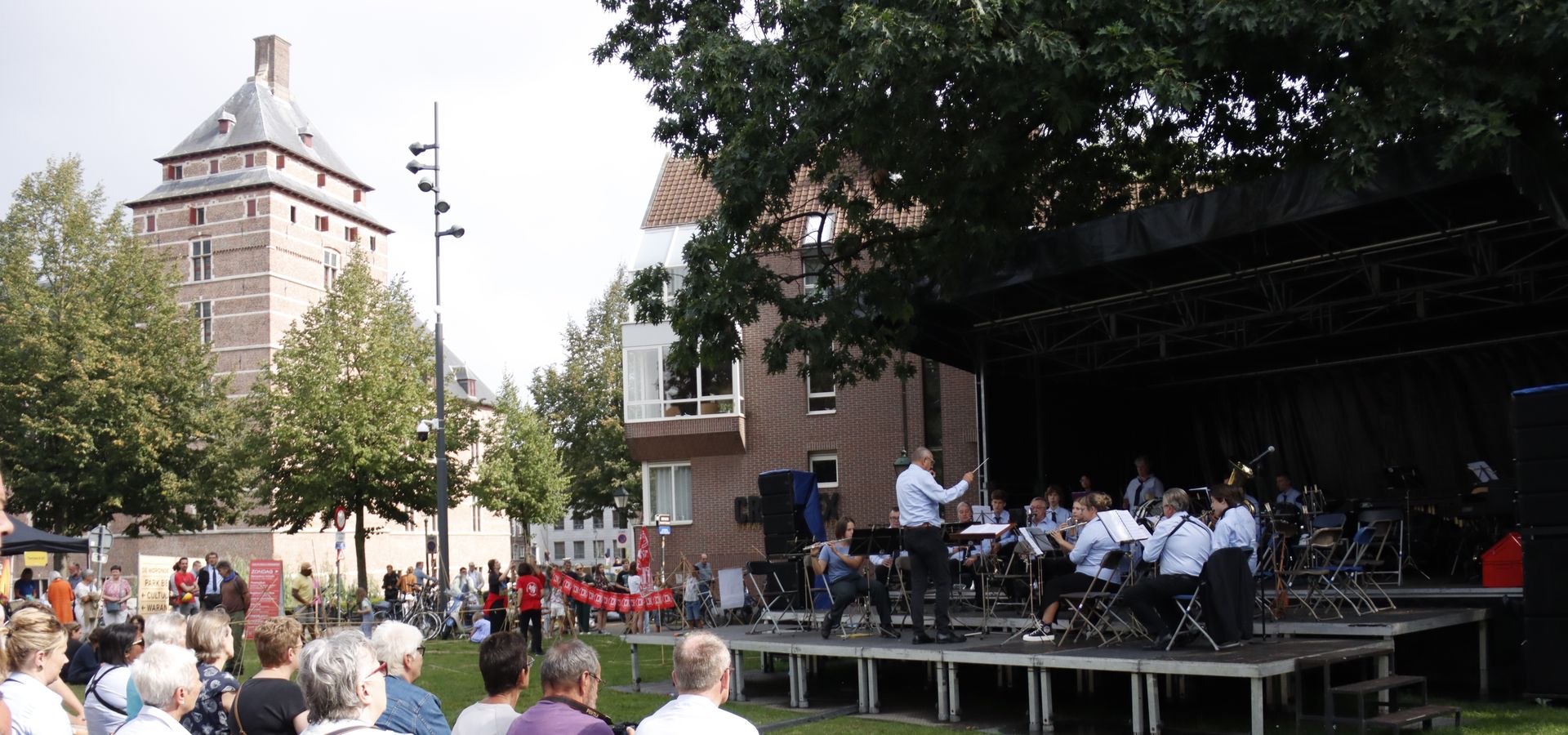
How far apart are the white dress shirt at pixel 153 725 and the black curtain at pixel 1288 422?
50.9ft

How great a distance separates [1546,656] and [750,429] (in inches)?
993

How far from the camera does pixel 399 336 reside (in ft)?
139

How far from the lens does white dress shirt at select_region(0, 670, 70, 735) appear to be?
5.55 m

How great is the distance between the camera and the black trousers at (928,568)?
1228 cm

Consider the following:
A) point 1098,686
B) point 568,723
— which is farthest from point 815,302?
point 568,723

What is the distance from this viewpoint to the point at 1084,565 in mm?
11984

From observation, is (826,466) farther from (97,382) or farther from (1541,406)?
(1541,406)

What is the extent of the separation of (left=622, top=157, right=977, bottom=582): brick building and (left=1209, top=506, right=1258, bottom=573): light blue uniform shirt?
821 inches

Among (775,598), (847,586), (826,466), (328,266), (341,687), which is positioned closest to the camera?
(341,687)

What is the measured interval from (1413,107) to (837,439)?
75.7 ft

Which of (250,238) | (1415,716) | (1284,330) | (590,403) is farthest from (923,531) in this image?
(250,238)

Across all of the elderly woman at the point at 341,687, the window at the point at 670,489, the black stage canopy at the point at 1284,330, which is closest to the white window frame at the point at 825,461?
the window at the point at 670,489

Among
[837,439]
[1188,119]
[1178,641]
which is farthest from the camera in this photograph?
[837,439]

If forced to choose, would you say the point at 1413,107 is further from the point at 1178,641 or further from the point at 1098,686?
the point at 1098,686
